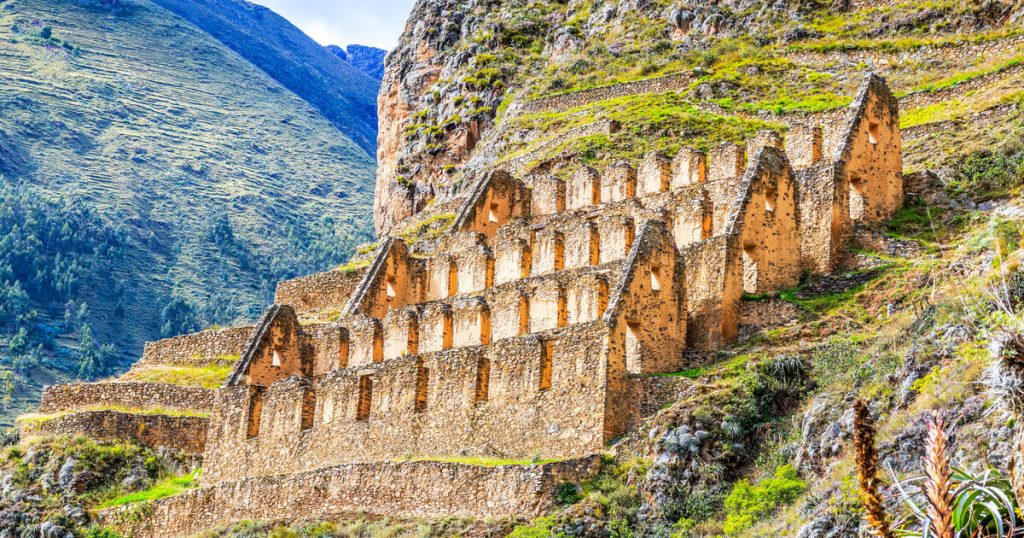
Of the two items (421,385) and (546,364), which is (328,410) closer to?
(421,385)

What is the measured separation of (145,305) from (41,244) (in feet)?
39.3

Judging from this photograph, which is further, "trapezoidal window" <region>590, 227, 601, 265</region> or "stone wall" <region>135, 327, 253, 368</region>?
"stone wall" <region>135, 327, 253, 368</region>

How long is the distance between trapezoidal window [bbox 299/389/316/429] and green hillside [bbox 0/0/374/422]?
154 ft

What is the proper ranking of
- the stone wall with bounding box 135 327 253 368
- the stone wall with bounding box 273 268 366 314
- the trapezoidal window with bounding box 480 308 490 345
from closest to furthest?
the trapezoidal window with bounding box 480 308 490 345 < the stone wall with bounding box 135 327 253 368 < the stone wall with bounding box 273 268 366 314

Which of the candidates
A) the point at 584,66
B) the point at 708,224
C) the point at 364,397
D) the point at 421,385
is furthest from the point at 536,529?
the point at 584,66

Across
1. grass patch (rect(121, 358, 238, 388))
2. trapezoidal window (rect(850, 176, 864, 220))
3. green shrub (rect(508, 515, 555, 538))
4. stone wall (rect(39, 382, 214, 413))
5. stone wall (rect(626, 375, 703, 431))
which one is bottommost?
green shrub (rect(508, 515, 555, 538))

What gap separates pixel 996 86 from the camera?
48.2 meters

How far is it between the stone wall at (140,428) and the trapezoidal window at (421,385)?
941 cm

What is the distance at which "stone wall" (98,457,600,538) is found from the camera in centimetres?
3225

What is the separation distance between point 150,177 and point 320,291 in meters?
81.3

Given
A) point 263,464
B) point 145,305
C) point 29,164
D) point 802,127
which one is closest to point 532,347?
point 263,464

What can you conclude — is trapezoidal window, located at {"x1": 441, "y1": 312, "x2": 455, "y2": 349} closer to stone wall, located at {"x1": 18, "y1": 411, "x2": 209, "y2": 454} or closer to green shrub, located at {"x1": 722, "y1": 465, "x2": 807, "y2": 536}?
stone wall, located at {"x1": 18, "y1": 411, "x2": 209, "y2": 454}

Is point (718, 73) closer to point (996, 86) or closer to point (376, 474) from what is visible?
point (996, 86)

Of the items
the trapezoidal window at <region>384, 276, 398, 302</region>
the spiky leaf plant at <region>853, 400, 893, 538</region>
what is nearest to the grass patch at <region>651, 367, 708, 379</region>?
the trapezoidal window at <region>384, 276, 398, 302</region>
